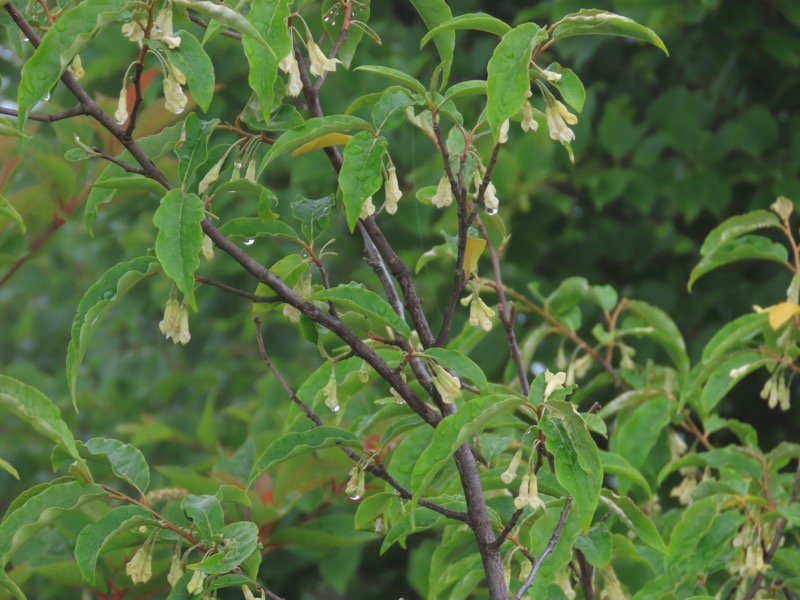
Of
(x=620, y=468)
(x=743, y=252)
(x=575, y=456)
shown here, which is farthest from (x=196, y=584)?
(x=743, y=252)

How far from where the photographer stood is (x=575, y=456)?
40.6 inches

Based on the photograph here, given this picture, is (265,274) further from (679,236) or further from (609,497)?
(679,236)

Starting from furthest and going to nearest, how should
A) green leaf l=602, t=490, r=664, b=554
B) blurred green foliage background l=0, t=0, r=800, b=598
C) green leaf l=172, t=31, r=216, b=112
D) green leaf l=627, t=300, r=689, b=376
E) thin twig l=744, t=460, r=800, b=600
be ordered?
blurred green foliage background l=0, t=0, r=800, b=598 → green leaf l=627, t=300, r=689, b=376 → thin twig l=744, t=460, r=800, b=600 → green leaf l=602, t=490, r=664, b=554 → green leaf l=172, t=31, r=216, b=112

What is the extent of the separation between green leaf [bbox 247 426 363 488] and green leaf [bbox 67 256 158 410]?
23 cm

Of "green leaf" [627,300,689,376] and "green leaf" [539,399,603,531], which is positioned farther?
"green leaf" [627,300,689,376]

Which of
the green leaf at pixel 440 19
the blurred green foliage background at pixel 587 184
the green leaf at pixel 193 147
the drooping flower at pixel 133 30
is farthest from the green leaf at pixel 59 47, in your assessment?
the blurred green foliage background at pixel 587 184

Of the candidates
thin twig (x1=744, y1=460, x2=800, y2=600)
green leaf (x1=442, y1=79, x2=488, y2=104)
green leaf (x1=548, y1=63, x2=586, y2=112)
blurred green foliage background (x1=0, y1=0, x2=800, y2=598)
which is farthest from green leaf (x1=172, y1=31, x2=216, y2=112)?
blurred green foliage background (x1=0, y1=0, x2=800, y2=598)

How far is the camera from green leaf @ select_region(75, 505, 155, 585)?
A: 109cm

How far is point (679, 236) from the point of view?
3346mm

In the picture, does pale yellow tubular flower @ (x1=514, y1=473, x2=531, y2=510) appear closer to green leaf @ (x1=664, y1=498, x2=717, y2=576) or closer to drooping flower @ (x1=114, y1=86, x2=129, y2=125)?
green leaf @ (x1=664, y1=498, x2=717, y2=576)

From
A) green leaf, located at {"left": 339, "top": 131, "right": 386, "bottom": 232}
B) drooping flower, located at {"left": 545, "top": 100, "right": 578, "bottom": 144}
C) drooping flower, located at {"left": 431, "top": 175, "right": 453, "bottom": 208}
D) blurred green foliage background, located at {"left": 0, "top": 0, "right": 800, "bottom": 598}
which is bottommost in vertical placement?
blurred green foliage background, located at {"left": 0, "top": 0, "right": 800, "bottom": 598}

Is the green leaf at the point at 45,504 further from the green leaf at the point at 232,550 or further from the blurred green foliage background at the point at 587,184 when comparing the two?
the blurred green foliage background at the point at 587,184

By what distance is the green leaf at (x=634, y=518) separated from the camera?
4.38 ft

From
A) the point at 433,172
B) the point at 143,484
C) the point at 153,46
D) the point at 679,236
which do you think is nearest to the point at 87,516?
the point at 143,484
